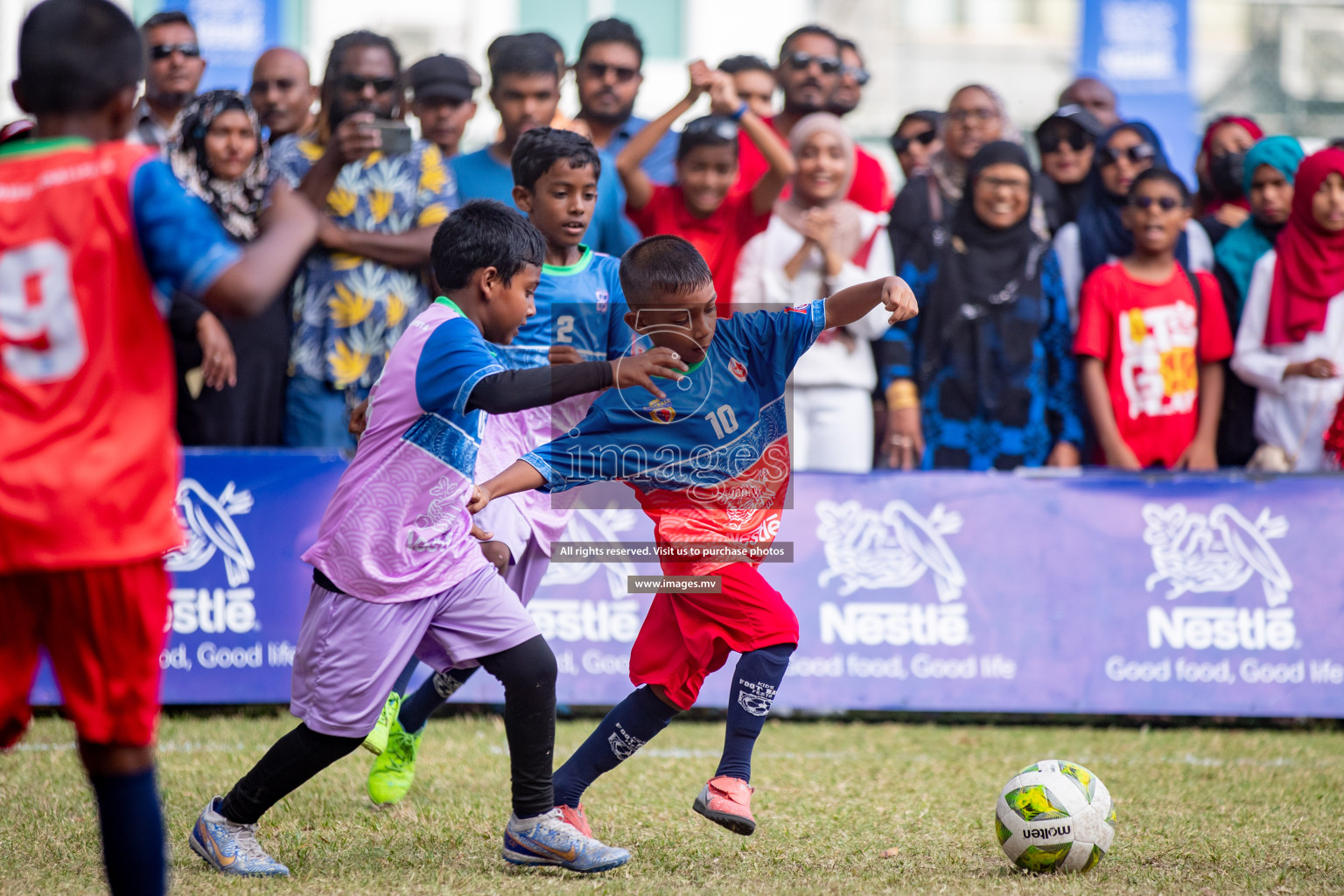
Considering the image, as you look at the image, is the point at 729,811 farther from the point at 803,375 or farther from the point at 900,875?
the point at 803,375

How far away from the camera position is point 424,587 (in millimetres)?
3906

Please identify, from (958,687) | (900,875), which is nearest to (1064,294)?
(958,687)

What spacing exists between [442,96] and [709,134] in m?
1.43

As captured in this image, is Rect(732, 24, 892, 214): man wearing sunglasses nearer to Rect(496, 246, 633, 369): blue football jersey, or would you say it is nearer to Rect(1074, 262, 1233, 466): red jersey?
Rect(1074, 262, 1233, 466): red jersey

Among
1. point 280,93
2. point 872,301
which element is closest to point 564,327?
point 872,301

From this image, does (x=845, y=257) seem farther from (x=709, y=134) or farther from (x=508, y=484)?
(x=508, y=484)

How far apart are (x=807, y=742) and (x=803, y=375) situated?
5.77ft

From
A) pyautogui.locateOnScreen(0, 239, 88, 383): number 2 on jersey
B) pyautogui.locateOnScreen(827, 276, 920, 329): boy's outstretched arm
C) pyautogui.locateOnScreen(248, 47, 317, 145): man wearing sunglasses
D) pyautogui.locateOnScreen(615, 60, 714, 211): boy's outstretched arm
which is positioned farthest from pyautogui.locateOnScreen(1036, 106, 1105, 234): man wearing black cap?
pyautogui.locateOnScreen(0, 239, 88, 383): number 2 on jersey

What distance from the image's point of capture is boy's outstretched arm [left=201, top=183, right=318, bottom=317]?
9.09 ft

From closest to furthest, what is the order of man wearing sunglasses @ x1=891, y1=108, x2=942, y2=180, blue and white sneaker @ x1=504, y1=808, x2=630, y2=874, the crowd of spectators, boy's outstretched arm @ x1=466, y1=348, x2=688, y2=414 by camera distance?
1. boy's outstretched arm @ x1=466, y1=348, x2=688, y2=414
2. blue and white sneaker @ x1=504, y1=808, x2=630, y2=874
3. the crowd of spectators
4. man wearing sunglasses @ x1=891, y1=108, x2=942, y2=180

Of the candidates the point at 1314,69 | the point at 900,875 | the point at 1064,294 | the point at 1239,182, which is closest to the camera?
the point at 900,875

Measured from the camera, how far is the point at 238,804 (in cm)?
395

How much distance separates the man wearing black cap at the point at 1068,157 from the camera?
7.68 metres

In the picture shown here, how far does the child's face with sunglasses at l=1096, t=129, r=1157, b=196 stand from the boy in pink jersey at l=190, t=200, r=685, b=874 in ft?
14.5
